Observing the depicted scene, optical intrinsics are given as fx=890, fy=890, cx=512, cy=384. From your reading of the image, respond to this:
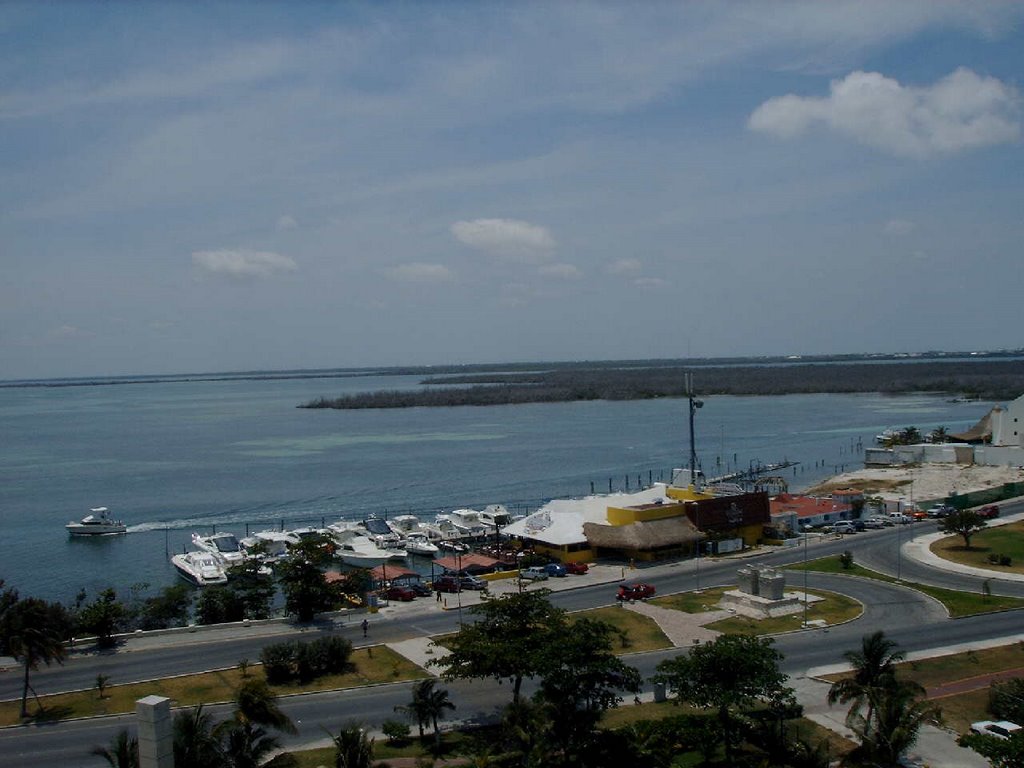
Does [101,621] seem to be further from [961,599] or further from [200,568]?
[961,599]

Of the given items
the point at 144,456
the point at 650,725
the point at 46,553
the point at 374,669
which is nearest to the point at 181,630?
the point at 374,669

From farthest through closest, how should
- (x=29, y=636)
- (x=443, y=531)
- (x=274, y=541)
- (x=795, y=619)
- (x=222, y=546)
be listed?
(x=443, y=531), (x=274, y=541), (x=222, y=546), (x=795, y=619), (x=29, y=636)

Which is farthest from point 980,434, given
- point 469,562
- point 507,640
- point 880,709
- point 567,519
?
point 507,640

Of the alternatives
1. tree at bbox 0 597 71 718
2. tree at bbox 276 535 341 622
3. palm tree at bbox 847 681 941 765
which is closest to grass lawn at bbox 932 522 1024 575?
palm tree at bbox 847 681 941 765

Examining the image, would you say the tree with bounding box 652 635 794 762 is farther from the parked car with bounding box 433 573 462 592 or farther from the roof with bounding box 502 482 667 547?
the roof with bounding box 502 482 667 547

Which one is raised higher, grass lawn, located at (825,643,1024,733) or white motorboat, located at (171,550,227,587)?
grass lawn, located at (825,643,1024,733)

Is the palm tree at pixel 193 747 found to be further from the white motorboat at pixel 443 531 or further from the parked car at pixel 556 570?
the white motorboat at pixel 443 531
